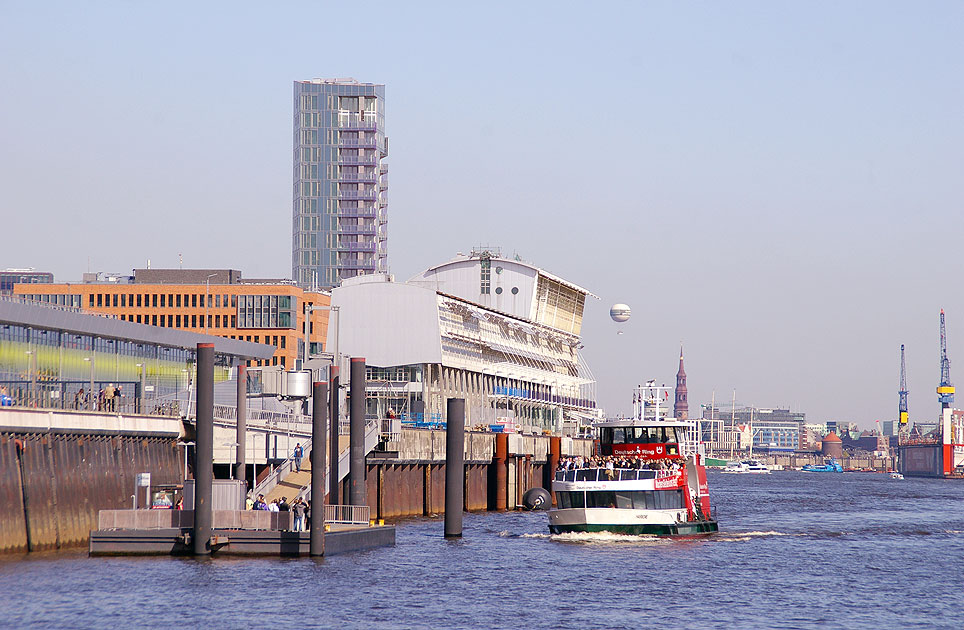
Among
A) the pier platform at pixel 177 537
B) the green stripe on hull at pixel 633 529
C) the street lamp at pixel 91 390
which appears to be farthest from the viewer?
the green stripe on hull at pixel 633 529

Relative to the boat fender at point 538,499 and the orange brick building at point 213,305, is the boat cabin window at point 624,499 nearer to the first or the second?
the boat fender at point 538,499

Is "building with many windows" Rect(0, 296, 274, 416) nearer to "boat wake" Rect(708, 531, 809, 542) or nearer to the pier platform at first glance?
the pier platform

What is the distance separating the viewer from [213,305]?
184m

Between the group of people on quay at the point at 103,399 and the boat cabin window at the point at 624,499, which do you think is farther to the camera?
the boat cabin window at the point at 624,499

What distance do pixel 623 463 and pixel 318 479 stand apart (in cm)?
2482

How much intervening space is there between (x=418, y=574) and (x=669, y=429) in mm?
28836

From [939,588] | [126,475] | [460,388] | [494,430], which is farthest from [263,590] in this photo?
[460,388]

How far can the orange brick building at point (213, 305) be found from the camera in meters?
181

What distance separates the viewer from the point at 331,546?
6156 cm

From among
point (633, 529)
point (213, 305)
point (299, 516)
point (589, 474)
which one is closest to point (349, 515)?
point (299, 516)

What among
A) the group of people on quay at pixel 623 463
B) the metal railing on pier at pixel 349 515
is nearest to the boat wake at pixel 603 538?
the group of people on quay at pixel 623 463

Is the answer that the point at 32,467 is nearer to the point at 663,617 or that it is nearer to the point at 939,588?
the point at 663,617

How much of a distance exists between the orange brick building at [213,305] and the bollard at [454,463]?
104685 mm

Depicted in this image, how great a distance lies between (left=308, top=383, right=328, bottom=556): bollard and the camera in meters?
58.5
